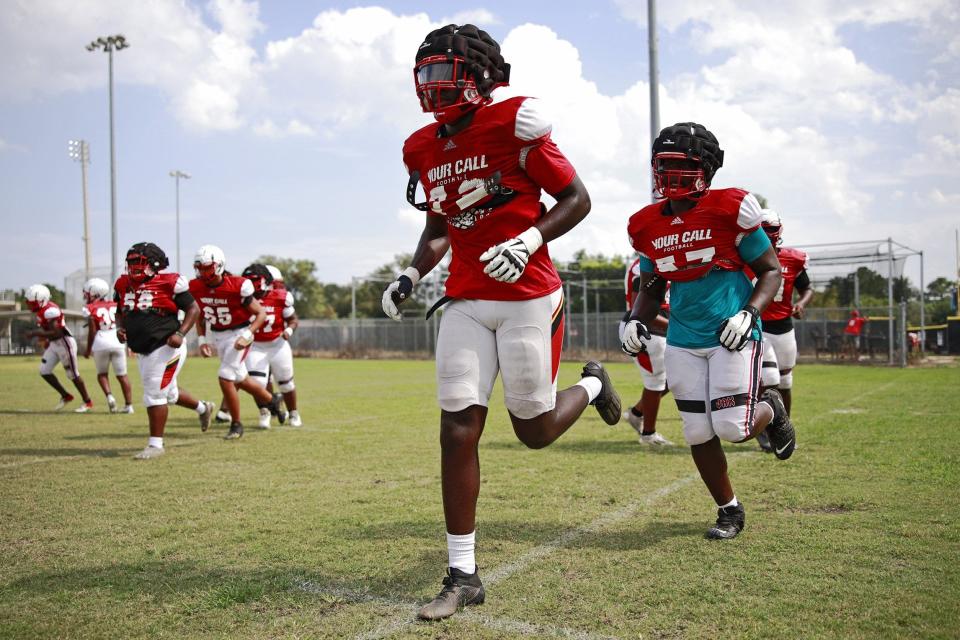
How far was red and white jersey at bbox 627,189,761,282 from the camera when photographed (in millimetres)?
4543

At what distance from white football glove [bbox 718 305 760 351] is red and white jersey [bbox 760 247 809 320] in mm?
4047

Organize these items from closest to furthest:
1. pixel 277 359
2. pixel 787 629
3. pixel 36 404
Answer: pixel 787 629 → pixel 277 359 → pixel 36 404

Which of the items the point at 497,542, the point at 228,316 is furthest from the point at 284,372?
the point at 497,542

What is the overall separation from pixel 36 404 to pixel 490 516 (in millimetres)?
12889

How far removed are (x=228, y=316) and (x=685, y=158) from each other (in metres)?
7.02

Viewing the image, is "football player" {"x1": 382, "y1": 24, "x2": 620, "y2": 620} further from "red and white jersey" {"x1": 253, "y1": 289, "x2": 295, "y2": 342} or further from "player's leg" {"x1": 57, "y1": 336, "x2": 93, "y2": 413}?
"player's leg" {"x1": 57, "y1": 336, "x2": 93, "y2": 413}

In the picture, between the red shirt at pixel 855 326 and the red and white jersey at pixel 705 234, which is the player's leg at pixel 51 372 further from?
the red shirt at pixel 855 326

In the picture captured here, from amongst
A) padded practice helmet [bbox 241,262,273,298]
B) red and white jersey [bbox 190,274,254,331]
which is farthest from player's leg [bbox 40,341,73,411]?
red and white jersey [bbox 190,274,254,331]

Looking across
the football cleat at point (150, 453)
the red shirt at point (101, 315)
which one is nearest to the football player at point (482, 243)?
the football cleat at point (150, 453)

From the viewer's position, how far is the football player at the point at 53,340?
13.6 meters

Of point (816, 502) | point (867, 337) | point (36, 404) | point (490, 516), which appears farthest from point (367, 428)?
point (867, 337)

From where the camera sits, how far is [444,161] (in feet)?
12.0

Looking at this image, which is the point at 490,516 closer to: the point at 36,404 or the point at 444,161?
the point at 444,161

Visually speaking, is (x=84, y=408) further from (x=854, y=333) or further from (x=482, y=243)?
(x=854, y=333)
